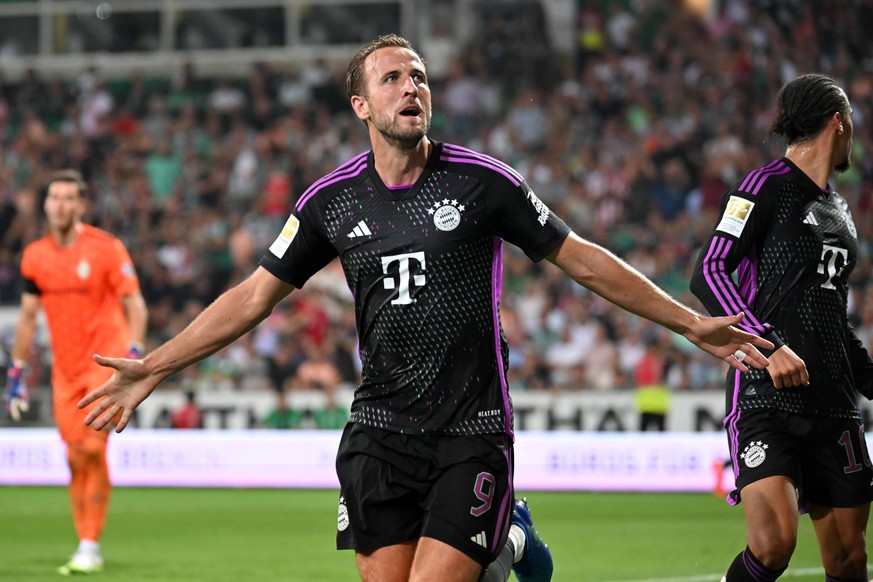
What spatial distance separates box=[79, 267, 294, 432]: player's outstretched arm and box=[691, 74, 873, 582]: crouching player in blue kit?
197cm

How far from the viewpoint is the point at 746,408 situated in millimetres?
6344

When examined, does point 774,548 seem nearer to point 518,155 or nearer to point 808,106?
point 808,106

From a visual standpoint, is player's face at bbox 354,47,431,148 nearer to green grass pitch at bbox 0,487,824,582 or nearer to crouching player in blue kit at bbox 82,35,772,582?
crouching player in blue kit at bbox 82,35,772,582

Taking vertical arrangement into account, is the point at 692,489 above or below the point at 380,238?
below

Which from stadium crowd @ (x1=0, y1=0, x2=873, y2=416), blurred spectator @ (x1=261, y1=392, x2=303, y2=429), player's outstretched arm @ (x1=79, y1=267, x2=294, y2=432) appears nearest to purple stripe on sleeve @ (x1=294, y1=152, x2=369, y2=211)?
player's outstretched arm @ (x1=79, y1=267, x2=294, y2=432)

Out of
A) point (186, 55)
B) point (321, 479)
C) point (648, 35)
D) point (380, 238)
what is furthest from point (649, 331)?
point (380, 238)

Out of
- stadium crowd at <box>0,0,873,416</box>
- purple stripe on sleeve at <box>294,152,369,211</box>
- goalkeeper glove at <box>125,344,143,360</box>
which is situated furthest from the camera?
stadium crowd at <box>0,0,873,416</box>

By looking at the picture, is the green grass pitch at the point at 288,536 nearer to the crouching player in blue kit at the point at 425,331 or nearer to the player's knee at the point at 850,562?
the player's knee at the point at 850,562

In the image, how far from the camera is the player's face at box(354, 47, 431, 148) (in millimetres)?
→ 5371

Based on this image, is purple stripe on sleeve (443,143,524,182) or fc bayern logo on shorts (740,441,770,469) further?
fc bayern logo on shorts (740,441,770,469)

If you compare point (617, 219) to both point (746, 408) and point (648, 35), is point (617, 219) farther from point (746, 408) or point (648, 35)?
point (746, 408)

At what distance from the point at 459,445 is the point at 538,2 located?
20.7m

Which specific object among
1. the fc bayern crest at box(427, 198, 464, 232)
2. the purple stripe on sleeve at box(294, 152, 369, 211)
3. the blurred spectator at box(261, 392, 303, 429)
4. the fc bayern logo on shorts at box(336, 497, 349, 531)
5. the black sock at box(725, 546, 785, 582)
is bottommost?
the blurred spectator at box(261, 392, 303, 429)

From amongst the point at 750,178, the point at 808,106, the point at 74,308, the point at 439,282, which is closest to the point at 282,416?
the point at 74,308
